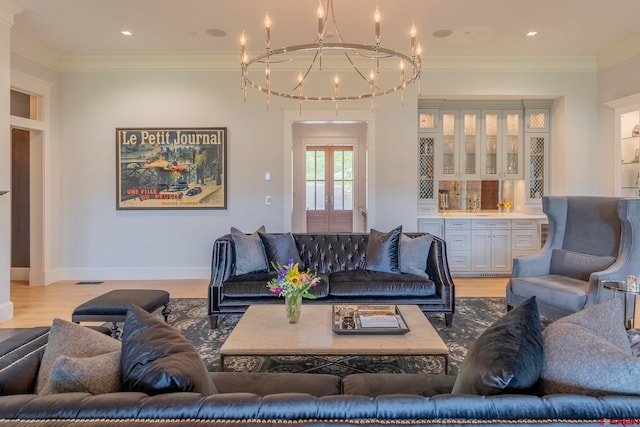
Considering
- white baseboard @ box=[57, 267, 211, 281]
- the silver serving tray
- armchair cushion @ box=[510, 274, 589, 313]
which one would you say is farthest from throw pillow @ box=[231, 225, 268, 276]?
armchair cushion @ box=[510, 274, 589, 313]

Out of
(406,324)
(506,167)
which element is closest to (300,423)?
(406,324)

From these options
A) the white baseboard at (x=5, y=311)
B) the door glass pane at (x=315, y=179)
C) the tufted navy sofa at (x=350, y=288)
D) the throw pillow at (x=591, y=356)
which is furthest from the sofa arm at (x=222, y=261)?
the door glass pane at (x=315, y=179)

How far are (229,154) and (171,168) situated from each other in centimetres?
86

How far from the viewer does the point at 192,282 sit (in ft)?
18.5

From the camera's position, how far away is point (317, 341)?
2.45 meters

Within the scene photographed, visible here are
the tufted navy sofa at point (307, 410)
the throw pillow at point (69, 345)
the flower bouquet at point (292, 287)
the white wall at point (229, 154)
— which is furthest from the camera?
the white wall at point (229, 154)

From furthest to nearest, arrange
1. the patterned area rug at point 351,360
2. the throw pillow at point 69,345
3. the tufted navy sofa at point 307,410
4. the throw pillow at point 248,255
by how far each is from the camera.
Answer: the throw pillow at point 248,255
the patterned area rug at point 351,360
the throw pillow at point 69,345
the tufted navy sofa at point 307,410

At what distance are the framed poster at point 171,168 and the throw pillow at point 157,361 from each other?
179 inches

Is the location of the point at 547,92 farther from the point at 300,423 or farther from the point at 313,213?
the point at 300,423

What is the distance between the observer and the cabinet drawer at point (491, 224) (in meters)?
5.94

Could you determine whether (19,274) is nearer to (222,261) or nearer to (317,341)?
(222,261)

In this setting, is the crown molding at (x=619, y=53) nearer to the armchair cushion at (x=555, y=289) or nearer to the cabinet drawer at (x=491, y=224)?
the cabinet drawer at (x=491, y=224)

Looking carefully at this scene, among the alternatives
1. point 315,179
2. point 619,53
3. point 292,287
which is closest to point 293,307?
point 292,287

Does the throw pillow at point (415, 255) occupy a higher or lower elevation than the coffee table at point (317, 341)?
higher
